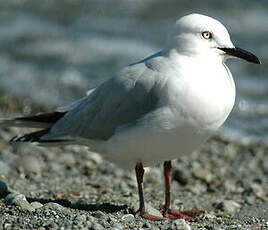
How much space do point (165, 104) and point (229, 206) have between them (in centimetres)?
186

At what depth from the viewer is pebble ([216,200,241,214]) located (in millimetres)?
5948

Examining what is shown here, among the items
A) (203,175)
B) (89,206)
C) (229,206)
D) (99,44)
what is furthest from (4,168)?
(99,44)

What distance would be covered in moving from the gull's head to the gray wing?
0.39 meters

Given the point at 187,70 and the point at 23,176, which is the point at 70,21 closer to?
the point at 23,176

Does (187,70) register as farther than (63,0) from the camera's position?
No

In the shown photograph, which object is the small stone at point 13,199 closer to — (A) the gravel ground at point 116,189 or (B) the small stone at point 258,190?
(A) the gravel ground at point 116,189

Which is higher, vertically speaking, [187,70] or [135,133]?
[187,70]

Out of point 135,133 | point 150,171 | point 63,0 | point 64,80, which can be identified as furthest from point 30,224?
point 63,0

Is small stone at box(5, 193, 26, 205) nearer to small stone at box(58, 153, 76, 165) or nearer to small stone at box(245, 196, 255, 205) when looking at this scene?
small stone at box(58, 153, 76, 165)

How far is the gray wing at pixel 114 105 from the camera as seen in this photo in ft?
16.0

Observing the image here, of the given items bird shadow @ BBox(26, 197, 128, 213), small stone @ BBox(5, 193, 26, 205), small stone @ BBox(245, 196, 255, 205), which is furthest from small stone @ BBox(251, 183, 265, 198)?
small stone @ BBox(5, 193, 26, 205)

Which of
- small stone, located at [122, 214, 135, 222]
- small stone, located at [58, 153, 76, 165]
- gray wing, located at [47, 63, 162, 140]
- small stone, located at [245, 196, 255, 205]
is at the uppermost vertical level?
gray wing, located at [47, 63, 162, 140]

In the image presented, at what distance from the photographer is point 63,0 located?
1667 centimetres

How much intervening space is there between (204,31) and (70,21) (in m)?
10.8
